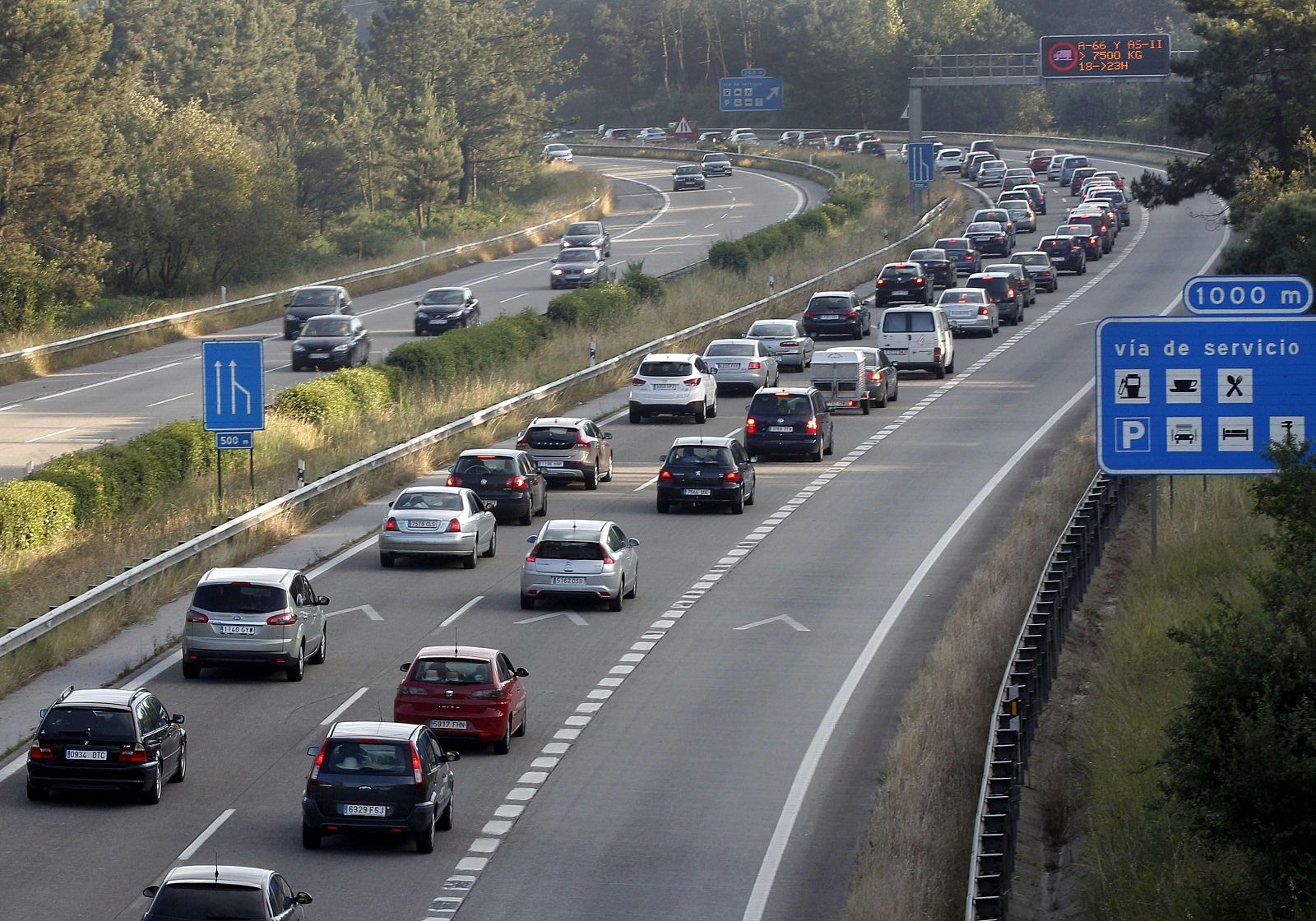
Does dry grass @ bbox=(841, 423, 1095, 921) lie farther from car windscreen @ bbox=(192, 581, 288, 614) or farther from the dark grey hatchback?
car windscreen @ bbox=(192, 581, 288, 614)

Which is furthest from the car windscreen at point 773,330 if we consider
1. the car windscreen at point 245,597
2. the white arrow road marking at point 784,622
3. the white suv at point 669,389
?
the car windscreen at point 245,597

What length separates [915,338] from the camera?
5216 centimetres

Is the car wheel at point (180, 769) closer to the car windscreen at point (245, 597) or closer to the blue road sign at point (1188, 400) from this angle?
the car windscreen at point (245, 597)

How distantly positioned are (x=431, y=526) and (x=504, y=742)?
31.3 ft

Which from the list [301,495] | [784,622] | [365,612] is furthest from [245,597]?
[301,495]

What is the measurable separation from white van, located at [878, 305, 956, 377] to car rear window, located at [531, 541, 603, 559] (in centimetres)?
2571

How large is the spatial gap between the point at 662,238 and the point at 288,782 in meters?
73.7

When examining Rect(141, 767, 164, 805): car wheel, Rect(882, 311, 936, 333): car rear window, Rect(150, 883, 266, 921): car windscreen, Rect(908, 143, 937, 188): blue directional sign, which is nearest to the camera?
Rect(150, 883, 266, 921): car windscreen

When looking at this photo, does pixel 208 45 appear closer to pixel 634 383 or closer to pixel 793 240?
pixel 793 240

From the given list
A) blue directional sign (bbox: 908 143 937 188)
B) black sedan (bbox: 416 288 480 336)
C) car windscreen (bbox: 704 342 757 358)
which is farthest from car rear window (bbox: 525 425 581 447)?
blue directional sign (bbox: 908 143 937 188)

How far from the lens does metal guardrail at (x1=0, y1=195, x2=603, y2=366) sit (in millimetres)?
53688

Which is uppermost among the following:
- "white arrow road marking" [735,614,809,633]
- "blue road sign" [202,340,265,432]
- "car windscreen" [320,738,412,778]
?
"blue road sign" [202,340,265,432]

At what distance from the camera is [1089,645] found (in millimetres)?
24172

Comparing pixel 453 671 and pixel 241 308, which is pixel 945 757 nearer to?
pixel 453 671
